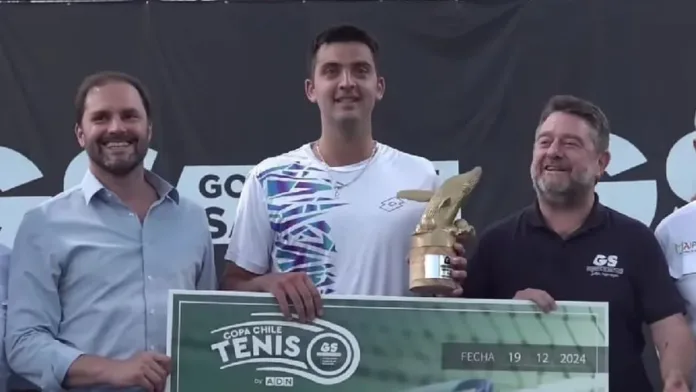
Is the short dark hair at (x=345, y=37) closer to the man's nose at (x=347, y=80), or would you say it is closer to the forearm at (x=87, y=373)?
the man's nose at (x=347, y=80)

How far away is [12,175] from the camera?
14.1 ft

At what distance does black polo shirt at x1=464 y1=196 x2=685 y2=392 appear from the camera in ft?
8.61

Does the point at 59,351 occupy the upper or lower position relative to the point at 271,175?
lower

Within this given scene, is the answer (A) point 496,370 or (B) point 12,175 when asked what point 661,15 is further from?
(B) point 12,175

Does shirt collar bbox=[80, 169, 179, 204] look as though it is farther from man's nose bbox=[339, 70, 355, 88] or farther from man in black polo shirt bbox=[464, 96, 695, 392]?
man in black polo shirt bbox=[464, 96, 695, 392]

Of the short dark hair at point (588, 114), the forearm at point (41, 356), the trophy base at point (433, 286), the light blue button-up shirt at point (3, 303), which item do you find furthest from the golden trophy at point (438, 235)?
the light blue button-up shirt at point (3, 303)

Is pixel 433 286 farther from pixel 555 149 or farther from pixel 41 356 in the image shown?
pixel 41 356

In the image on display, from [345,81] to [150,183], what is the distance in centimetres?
57

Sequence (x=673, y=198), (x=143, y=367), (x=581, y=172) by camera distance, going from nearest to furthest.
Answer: (x=143, y=367) → (x=581, y=172) → (x=673, y=198)

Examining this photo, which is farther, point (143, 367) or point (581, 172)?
point (581, 172)

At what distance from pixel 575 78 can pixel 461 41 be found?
0.49m

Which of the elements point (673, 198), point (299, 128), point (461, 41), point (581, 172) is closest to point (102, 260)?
point (581, 172)

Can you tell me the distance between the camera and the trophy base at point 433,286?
2410mm

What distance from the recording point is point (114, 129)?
250 centimetres
